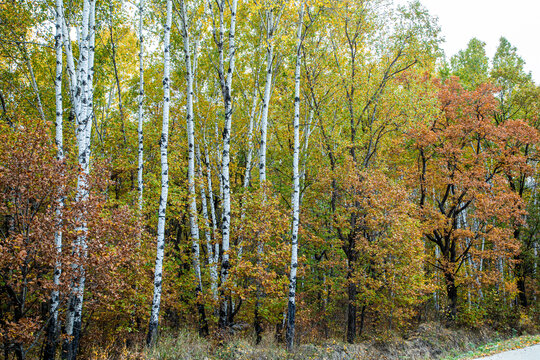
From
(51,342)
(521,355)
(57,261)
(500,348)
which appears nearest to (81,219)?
(57,261)

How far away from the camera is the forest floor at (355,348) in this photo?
878cm

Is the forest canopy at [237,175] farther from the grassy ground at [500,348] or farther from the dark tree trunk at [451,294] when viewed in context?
the grassy ground at [500,348]

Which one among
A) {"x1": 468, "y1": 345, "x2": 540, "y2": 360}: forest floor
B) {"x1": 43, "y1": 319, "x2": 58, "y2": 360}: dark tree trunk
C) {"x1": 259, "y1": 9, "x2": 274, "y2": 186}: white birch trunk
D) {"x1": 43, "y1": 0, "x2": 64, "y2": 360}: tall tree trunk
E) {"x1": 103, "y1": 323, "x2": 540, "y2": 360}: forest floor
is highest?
{"x1": 259, "y1": 9, "x2": 274, "y2": 186}: white birch trunk

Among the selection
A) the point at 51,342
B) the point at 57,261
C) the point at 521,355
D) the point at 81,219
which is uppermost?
the point at 81,219

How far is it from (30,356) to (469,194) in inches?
736

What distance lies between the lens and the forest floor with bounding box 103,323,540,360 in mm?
8781

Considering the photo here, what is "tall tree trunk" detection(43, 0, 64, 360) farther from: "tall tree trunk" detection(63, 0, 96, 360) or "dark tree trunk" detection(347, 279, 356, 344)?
"dark tree trunk" detection(347, 279, 356, 344)

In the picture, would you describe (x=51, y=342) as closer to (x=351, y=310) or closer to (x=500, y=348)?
(x=351, y=310)

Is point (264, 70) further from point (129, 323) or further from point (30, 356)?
point (30, 356)

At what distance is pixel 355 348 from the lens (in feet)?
41.5

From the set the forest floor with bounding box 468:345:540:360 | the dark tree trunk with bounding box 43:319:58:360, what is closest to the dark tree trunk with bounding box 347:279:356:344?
the forest floor with bounding box 468:345:540:360

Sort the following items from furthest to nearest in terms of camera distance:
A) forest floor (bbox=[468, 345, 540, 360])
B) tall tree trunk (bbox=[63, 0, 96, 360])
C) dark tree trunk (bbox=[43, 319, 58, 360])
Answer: forest floor (bbox=[468, 345, 540, 360]) → dark tree trunk (bbox=[43, 319, 58, 360]) → tall tree trunk (bbox=[63, 0, 96, 360])

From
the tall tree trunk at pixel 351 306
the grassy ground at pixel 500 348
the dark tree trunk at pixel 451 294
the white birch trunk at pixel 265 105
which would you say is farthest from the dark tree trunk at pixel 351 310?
the dark tree trunk at pixel 451 294

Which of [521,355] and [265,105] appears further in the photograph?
[265,105]
